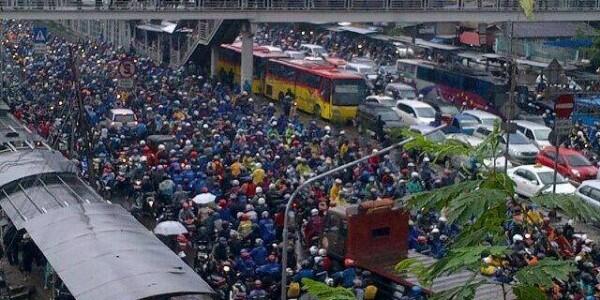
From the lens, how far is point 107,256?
1112 centimetres

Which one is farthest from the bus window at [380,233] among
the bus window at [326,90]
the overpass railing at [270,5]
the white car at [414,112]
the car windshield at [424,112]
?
the overpass railing at [270,5]

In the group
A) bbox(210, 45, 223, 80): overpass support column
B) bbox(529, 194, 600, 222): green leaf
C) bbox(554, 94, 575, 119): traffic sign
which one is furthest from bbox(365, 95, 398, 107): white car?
bbox(529, 194, 600, 222): green leaf

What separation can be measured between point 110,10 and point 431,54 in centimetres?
1715

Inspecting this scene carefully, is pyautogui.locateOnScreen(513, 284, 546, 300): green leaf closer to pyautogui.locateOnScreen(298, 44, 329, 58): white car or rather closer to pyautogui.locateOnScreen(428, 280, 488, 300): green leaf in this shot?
pyautogui.locateOnScreen(428, 280, 488, 300): green leaf

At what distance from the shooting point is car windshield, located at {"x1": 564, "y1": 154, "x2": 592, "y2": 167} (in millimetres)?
21828

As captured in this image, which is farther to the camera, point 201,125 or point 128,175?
point 201,125

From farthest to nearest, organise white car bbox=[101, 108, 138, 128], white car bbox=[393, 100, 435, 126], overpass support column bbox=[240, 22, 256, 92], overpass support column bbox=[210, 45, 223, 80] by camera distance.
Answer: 1. overpass support column bbox=[210, 45, 223, 80]
2. overpass support column bbox=[240, 22, 256, 92]
3. white car bbox=[393, 100, 435, 126]
4. white car bbox=[101, 108, 138, 128]

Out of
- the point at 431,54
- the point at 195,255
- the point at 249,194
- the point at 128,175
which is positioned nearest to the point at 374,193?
the point at 249,194

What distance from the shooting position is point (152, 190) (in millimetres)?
18391

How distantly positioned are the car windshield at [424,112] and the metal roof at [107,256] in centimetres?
1568

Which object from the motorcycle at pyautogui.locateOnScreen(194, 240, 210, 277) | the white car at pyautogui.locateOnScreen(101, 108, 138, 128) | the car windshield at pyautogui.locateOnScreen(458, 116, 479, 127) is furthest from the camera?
the car windshield at pyautogui.locateOnScreen(458, 116, 479, 127)

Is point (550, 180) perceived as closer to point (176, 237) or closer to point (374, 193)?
point (374, 193)

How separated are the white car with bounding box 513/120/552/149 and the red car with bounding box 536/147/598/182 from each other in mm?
2311

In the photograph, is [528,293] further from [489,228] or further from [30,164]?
[30,164]
